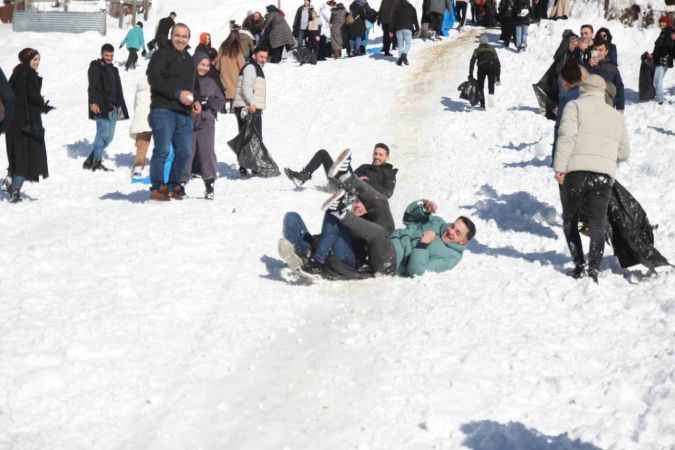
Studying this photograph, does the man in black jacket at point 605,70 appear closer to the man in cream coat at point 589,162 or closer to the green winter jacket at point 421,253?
→ the man in cream coat at point 589,162

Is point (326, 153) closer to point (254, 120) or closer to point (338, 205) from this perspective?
point (254, 120)

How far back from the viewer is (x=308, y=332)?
643 centimetres

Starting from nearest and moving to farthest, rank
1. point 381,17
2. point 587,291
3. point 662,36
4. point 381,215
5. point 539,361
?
point 539,361, point 587,291, point 381,215, point 662,36, point 381,17

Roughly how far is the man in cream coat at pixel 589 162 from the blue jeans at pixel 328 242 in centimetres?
188

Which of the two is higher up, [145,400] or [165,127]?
[165,127]

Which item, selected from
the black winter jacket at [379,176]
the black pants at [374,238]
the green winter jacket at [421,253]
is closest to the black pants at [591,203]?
the green winter jacket at [421,253]

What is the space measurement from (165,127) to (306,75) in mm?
12208

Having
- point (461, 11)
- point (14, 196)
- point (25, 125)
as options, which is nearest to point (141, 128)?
point (25, 125)

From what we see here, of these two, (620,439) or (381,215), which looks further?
(381,215)

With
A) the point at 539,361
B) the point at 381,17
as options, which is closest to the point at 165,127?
the point at 539,361

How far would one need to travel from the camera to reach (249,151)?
41.5 ft

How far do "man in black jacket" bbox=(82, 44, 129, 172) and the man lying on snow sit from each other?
6.17 meters

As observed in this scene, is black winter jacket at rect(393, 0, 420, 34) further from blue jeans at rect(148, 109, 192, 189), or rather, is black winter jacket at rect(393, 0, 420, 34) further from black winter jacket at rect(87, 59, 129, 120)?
blue jeans at rect(148, 109, 192, 189)

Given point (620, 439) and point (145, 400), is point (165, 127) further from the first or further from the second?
point (620, 439)
